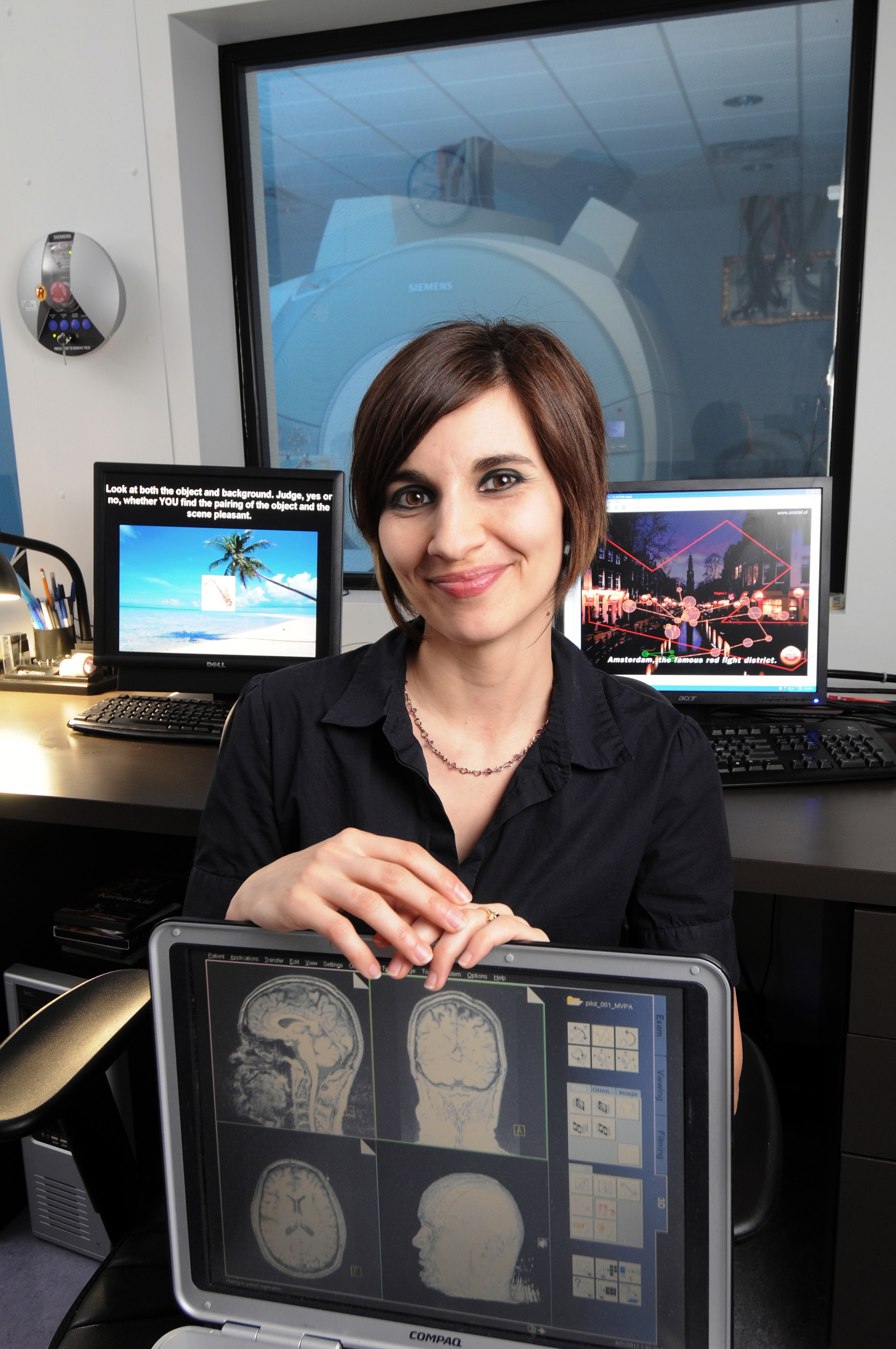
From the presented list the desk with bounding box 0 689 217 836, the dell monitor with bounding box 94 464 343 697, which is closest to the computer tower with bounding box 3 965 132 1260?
the desk with bounding box 0 689 217 836

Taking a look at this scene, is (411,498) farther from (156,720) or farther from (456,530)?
(156,720)

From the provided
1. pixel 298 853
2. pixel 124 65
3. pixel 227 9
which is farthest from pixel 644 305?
pixel 298 853

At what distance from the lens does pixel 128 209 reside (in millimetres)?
2307

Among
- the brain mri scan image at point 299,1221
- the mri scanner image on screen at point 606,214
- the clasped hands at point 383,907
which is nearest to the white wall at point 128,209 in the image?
the mri scanner image on screen at point 606,214

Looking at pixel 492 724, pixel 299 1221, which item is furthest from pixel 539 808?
pixel 299 1221

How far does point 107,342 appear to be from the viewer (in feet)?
7.75

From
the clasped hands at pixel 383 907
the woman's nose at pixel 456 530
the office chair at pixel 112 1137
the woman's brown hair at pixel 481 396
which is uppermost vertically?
the woman's brown hair at pixel 481 396

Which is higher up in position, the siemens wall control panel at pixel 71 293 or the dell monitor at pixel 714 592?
the siemens wall control panel at pixel 71 293

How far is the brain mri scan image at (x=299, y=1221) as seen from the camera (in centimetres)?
69

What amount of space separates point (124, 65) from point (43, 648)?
1.36m

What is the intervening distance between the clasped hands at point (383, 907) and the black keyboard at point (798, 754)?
75 centimetres

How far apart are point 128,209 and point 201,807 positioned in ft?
5.39

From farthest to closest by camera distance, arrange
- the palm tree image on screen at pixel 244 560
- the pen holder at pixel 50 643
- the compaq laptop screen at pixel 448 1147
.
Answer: the pen holder at pixel 50 643, the palm tree image on screen at pixel 244 560, the compaq laptop screen at pixel 448 1147

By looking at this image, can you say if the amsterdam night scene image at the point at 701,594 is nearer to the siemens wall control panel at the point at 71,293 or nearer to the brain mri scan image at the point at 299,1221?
the brain mri scan image at the point at 299,1221
